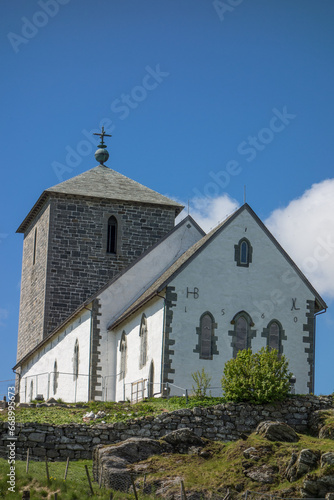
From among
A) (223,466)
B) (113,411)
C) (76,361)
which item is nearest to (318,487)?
(223,466)

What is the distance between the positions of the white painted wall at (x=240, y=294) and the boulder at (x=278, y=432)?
7675mm

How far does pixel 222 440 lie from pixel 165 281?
8276mm

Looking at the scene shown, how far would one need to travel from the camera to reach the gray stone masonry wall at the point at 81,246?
59625mm

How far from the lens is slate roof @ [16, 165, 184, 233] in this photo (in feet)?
198

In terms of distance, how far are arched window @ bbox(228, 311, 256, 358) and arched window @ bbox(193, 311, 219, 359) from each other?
808 mm

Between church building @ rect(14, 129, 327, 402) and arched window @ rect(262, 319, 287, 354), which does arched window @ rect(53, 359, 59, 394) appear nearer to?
church building @ rect(14, 129, 327, 402)

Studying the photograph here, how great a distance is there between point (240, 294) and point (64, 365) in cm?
1229

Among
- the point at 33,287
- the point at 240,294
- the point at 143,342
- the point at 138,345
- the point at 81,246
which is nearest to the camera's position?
the point at 240,294

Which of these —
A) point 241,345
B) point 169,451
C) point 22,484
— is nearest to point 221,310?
point 241,345

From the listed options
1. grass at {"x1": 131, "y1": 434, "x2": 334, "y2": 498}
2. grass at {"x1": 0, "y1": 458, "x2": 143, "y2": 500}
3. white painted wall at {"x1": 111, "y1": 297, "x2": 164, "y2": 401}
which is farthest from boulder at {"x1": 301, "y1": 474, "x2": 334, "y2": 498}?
white painted wall at {"x1": 111, "y1": 297, "x2": 164, "y2": 401}

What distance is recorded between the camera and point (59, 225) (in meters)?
60.5

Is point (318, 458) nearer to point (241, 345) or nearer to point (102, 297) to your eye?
point (241, 345)

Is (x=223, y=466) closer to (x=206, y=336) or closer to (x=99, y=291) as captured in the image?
(x=206, y=336)

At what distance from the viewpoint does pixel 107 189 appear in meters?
61.3
